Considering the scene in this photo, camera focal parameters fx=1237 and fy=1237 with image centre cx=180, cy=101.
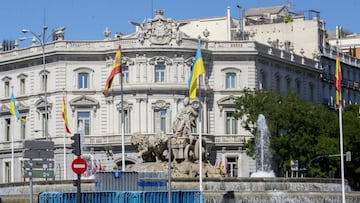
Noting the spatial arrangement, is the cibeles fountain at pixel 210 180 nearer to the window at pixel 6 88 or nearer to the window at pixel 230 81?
the window at pixel 230 81

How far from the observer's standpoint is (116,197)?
2078 inches

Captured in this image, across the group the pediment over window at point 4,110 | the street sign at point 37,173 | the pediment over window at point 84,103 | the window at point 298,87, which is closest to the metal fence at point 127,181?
the street sign at point 37,173

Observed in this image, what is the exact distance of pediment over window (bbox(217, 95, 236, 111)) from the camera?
10550 centimetres

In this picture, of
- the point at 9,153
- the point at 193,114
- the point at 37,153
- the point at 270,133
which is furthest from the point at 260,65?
the point at 37,153

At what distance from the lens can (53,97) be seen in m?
105

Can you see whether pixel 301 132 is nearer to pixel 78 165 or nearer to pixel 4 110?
pixel 4 110

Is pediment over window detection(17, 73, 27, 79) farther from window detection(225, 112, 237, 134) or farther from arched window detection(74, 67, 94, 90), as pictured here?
window detection(225, 112, 237, 134)

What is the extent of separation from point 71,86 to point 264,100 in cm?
1731

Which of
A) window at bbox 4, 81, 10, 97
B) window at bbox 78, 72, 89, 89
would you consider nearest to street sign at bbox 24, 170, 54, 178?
window at bbox 78, 72, 89, 89

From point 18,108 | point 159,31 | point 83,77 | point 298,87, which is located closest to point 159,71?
point 159,31

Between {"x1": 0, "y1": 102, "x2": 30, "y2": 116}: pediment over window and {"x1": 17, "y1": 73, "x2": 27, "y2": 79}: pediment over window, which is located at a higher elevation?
{"x1": 17, "y1": 73, "x2": 27, "y2": 79}: pediment over window

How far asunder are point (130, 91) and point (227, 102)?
8799mm

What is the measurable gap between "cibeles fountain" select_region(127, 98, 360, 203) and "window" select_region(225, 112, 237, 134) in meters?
33.8

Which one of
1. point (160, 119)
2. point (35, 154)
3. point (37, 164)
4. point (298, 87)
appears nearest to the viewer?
point (35, 154)
